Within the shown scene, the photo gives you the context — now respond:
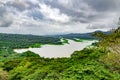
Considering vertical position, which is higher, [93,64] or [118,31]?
[118,31]

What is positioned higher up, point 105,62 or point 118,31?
point 118,31

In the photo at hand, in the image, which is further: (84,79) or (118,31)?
(118,31)

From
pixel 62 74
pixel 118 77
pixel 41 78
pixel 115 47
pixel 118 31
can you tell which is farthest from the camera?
pixel 118 31

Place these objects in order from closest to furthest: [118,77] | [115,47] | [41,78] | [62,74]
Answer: [118,77] → [62,74] → [41,78] → [115,47]

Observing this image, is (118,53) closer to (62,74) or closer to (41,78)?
(62,74)

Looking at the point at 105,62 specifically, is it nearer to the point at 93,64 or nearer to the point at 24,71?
the point at 93,64

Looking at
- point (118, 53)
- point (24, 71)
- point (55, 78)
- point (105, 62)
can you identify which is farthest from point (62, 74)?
point (24, 71)

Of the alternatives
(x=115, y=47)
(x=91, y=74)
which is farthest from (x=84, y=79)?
(x=115, y=47)

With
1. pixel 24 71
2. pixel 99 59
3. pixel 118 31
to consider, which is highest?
pixel 118 31

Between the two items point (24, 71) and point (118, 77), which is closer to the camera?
point (118, 77)
